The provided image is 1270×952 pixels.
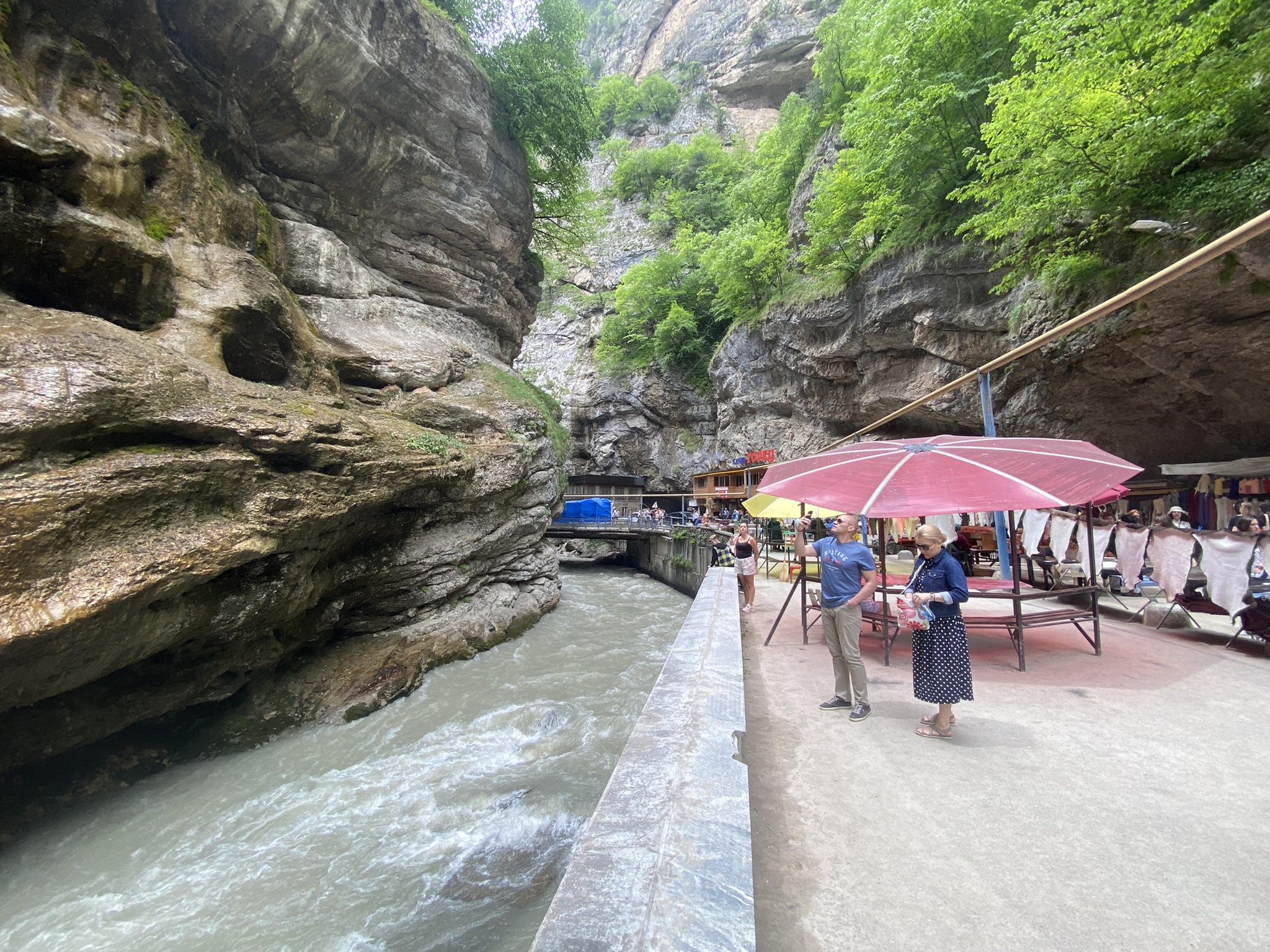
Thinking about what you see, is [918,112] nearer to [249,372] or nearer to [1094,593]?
[1094,593]

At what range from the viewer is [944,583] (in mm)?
4023

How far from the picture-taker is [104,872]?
514cm

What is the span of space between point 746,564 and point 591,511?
2136 cm

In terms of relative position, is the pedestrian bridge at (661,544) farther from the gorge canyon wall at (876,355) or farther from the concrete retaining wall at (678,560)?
the gorge canyon wall at (876,355)

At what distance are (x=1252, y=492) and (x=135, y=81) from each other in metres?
24.4

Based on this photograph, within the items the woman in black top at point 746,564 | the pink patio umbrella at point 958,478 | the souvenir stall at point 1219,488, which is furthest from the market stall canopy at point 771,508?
the souvenir stall at point 1219,488

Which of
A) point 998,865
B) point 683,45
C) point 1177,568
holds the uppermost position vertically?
point 683,45

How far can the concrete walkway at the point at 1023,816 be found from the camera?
2203 millimetres

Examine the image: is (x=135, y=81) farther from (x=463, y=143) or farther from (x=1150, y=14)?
(x=1150, y=14)

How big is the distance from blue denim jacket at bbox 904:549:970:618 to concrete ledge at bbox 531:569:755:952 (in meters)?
1.73

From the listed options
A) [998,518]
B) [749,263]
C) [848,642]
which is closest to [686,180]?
[749,263]

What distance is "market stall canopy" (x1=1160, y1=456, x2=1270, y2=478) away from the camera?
36.6ft

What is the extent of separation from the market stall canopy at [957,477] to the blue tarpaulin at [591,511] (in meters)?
24.8

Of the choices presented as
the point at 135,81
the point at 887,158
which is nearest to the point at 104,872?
the point at 135,81
